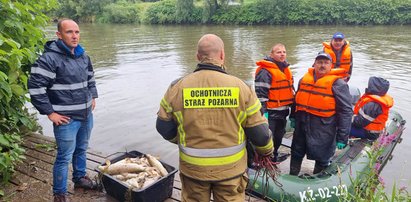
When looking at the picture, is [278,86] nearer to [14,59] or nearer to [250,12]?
[14,59]

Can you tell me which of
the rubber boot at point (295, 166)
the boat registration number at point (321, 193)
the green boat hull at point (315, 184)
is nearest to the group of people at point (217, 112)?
the rubber boot at point (295, 166)

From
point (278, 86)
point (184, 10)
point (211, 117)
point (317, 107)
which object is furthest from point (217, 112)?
point (184, 10)

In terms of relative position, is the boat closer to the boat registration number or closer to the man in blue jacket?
the boat registration number

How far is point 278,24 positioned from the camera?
31828mm

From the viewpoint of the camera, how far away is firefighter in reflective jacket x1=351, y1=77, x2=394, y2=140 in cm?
452

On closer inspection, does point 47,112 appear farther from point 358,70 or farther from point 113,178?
point 358,70

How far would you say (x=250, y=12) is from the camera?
33.9m

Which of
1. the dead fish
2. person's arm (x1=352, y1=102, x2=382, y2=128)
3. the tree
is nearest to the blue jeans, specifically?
the dead fish

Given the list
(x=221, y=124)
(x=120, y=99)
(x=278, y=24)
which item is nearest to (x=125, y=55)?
(x=120, y=99)

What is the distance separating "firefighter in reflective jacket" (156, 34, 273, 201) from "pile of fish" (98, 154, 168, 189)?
107cm

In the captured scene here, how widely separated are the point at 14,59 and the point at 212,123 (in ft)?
7.00

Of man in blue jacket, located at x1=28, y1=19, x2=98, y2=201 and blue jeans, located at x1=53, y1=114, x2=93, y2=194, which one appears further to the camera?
blue jeans, located at x1=53, y1=114, x2=93, y2=194

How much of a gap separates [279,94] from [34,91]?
2626 millimetres

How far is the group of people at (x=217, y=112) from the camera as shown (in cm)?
224
